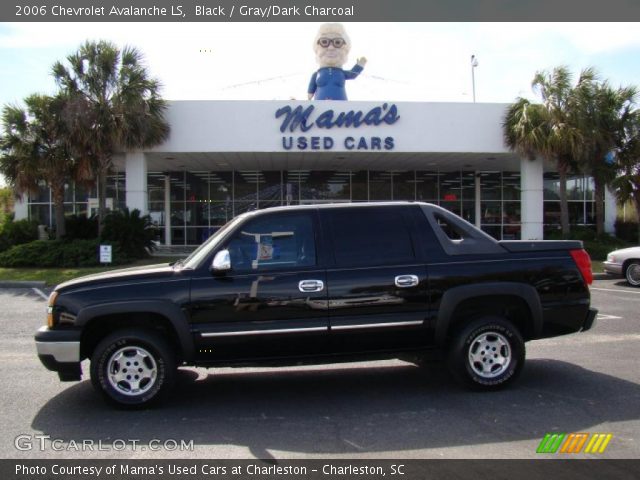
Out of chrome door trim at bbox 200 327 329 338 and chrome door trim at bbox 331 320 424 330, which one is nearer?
chrome door trim at bbox 200 327 329 338

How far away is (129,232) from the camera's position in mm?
19922

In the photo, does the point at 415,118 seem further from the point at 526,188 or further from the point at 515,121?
the point at 526,188

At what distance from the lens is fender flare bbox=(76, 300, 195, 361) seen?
510 centimetres

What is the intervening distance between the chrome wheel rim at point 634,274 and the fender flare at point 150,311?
13.5 m

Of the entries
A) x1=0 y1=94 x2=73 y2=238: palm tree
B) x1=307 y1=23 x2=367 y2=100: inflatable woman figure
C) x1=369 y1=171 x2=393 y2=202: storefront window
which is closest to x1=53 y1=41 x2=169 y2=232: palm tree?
x1=0 y1=94 x2=73 y2=238: palm tree

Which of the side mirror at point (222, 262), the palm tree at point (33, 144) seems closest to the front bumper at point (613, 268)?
the side mirror at point (222, 262)

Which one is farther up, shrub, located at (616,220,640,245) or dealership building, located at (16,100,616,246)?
Result: dealership building, located at (16,100,616,246)

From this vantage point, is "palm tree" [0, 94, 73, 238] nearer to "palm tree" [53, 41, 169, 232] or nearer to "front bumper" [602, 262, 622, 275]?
"palm tree" [53, 41, 169, 232]

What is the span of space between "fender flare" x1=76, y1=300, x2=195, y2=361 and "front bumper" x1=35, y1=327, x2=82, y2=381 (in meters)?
0.16

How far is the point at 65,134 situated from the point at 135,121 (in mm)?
2410

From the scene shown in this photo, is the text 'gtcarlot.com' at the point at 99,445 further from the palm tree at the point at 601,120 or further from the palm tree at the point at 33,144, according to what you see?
the palm tree at the point at 601,120

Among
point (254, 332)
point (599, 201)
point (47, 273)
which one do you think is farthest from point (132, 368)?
point (599, 201)

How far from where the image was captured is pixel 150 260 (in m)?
20.6

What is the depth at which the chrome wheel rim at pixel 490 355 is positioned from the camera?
559 centimetres
